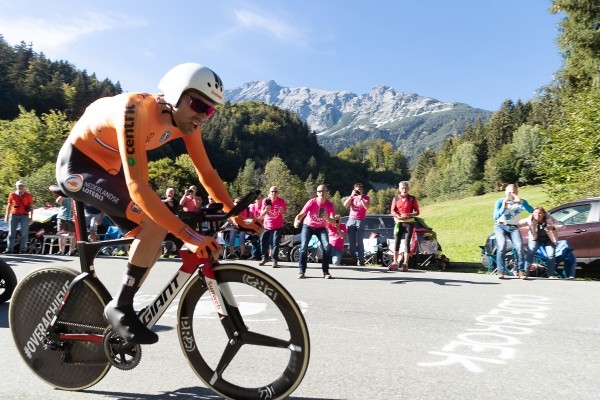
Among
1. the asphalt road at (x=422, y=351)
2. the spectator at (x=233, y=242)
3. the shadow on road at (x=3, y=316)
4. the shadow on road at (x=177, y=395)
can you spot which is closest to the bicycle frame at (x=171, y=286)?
the shadow on road at (x=177, y=395)

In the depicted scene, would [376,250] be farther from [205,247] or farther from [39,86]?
[39,86]

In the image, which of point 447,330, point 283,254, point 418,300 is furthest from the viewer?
point 283,254

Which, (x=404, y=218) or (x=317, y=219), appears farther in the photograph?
(x=404, y=218)

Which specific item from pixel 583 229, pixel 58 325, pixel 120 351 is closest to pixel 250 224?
pixel 120 351

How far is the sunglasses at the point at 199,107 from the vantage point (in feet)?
8.89

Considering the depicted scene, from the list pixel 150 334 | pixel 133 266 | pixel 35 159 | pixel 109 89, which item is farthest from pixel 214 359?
pixel 109 89

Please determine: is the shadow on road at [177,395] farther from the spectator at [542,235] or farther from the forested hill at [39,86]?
the forested hill at [39,86]

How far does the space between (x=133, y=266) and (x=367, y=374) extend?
179 centimetres

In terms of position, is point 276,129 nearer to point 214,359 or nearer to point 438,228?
point 438,228

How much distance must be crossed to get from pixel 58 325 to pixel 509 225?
906cm

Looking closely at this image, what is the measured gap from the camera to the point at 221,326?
9.30ft

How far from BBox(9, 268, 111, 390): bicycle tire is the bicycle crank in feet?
0.44

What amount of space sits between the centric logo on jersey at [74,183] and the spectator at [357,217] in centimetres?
921

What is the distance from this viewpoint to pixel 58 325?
311 centimetres
